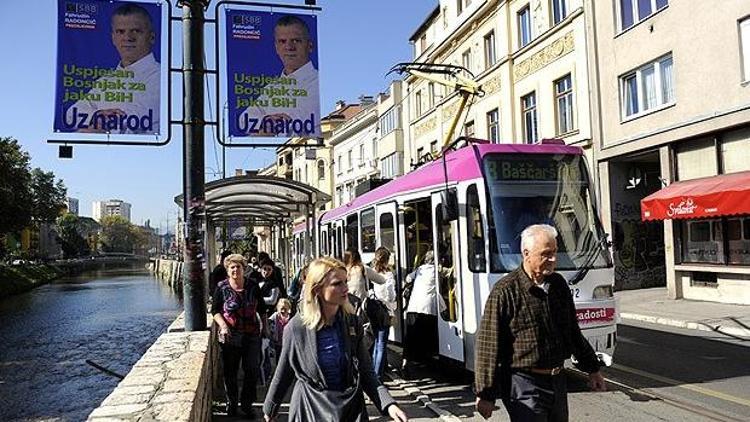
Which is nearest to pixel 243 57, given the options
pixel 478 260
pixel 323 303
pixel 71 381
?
pixel 478 260

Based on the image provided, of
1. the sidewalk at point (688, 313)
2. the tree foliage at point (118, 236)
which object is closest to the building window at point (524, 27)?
the sidewalk at point (688, 313)

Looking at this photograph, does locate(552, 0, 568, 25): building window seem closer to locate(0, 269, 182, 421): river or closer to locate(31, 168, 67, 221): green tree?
locate(0, 269, 182, 421): river

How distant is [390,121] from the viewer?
135ft

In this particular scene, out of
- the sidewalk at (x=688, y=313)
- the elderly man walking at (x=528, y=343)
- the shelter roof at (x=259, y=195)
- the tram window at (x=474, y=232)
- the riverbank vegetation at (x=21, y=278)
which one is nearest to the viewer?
the elderly man walking at (x=528, y=343)

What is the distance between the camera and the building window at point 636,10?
19.1m

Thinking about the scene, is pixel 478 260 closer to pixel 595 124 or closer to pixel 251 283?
pixel 251 283

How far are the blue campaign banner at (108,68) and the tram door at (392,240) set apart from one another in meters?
3.96

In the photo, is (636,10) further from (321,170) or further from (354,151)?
(321,170)

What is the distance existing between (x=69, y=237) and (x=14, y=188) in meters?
96.8

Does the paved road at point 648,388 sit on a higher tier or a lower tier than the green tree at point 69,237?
lower

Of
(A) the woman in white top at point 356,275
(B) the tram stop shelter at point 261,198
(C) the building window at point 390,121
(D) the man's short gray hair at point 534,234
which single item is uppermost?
(C) the building window at point 390,121

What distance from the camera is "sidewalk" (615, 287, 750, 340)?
13.2 metres

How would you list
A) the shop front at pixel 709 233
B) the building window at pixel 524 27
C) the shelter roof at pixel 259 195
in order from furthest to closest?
the building window at pixel 524 27, the shop front at pixel 709 233, the shelter roof at pixel 259 195

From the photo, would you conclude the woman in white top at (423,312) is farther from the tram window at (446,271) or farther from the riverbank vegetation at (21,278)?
the riverbank vegetation at (21,278)
